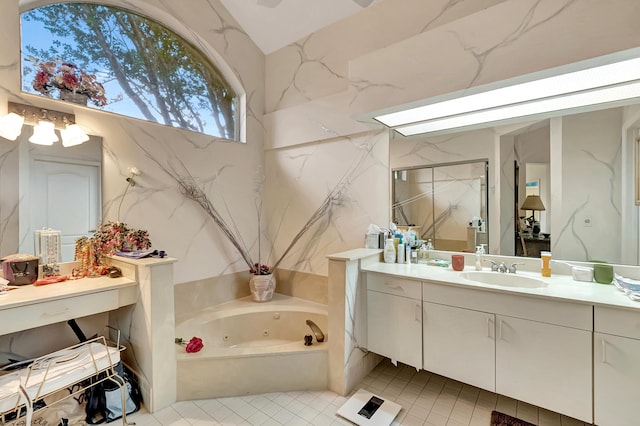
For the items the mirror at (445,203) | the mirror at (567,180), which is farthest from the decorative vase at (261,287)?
the mirror at (567,180)

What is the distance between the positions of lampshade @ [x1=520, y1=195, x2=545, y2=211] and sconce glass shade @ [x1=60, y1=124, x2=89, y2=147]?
3.34m

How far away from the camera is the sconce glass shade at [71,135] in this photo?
2.04 metres

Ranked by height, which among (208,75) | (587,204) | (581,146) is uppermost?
(208,75)

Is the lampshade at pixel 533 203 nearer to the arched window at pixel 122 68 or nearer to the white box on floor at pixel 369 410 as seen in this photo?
the white box on floor at pixel 369 410

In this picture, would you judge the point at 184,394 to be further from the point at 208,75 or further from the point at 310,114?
the point at 208,75

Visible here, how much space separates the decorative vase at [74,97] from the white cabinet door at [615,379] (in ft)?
12.0

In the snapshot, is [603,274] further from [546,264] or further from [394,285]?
[394,285]

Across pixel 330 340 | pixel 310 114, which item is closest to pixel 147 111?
pixel 310 114

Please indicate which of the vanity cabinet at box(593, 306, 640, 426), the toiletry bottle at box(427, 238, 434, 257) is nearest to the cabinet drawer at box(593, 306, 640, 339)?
the vanity cabinet at box(593, 306, 640, 426)

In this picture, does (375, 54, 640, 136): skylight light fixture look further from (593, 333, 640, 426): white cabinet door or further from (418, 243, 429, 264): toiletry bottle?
(593, 333, 640, 426): white cabinet door

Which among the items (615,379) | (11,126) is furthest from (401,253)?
(11,126)

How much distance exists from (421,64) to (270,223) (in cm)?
231

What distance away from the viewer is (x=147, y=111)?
2570 millimetres

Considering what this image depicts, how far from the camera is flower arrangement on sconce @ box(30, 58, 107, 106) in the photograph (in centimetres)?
205
